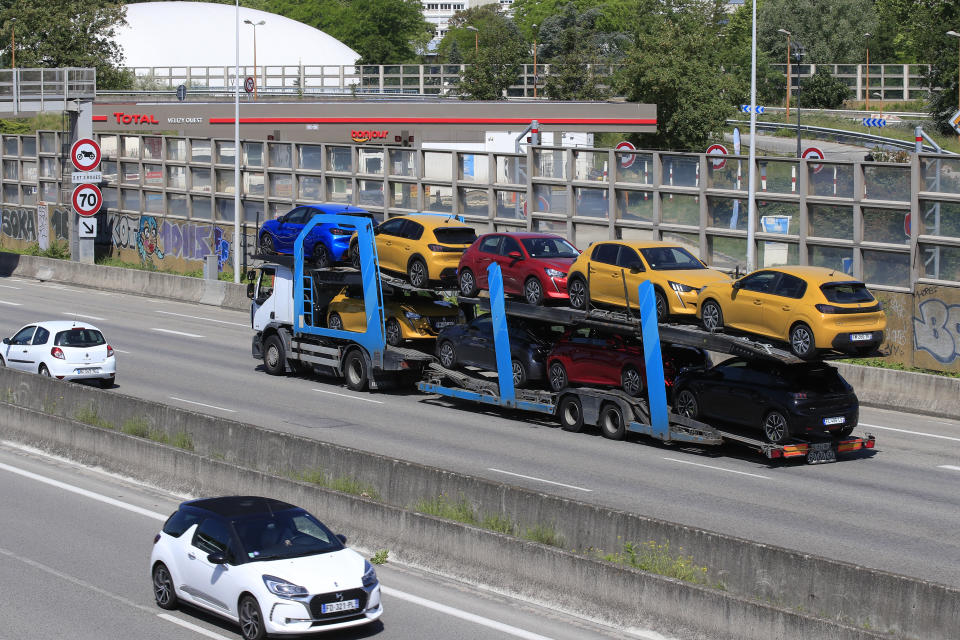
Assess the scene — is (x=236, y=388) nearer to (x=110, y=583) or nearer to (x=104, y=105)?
(x=110, y=583)

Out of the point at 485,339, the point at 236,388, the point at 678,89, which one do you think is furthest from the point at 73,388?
the point at 678,89

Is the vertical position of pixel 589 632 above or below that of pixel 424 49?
below

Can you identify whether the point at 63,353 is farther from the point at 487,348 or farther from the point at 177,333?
the point at 487,348

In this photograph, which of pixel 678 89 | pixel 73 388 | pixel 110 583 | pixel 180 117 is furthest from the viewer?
pixel 678 89

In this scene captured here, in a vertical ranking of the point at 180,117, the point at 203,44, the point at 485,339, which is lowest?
the point at 485,339

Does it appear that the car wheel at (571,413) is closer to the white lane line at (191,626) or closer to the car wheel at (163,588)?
the car wheel at (163,588)

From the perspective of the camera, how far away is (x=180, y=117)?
61.0m

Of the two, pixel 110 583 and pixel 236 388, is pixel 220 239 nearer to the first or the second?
pixel 236 388

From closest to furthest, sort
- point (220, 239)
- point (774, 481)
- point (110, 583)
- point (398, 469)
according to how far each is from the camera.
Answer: point (110, 583)
point (398, 469)
point (774, 481)
point (220, 239)

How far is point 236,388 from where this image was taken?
29125 millimetres

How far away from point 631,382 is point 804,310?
12.5ft

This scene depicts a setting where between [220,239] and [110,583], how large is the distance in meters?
34.8

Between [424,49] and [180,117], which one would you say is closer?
[180,117]

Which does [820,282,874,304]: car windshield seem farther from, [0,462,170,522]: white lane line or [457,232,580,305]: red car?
[0,462,170,522]: white lane line
